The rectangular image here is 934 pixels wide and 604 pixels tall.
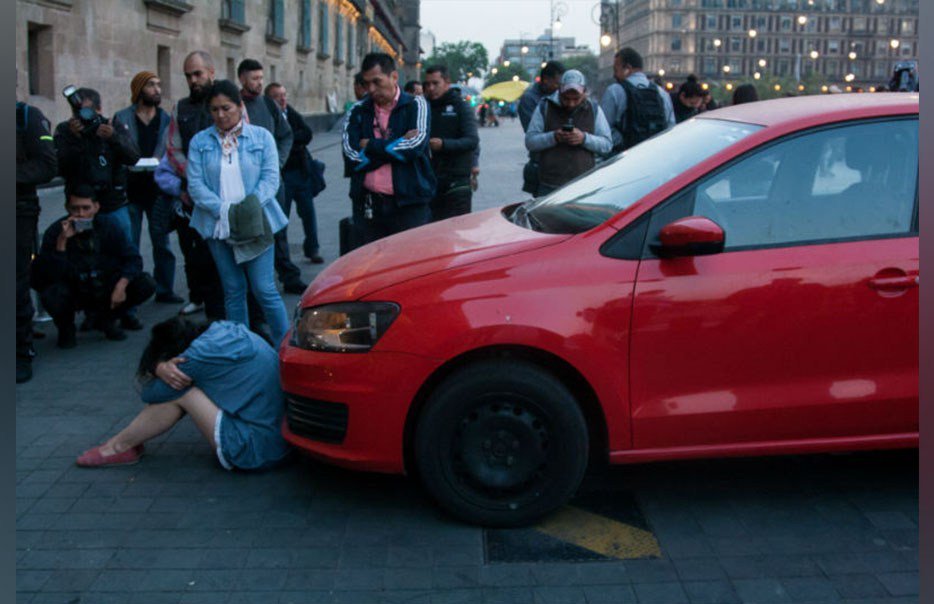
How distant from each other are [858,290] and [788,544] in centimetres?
105

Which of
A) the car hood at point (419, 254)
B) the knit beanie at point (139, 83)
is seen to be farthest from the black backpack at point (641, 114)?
the car hood at point (419, 254)

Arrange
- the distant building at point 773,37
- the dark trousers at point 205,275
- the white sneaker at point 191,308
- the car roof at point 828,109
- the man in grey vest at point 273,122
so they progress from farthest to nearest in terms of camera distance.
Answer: the distant building at point 773,37, the white sneaker at point 191,308, the man in grey vest at point 273,122, the dark trousers at point 205,275, the car roof at point 828,109

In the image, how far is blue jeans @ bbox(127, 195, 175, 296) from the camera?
890 cm

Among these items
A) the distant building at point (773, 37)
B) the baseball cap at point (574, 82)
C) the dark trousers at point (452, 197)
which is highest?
the distant building at point (773, 37)

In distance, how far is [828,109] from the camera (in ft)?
15.1

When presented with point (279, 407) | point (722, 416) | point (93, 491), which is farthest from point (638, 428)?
point (93, 491)

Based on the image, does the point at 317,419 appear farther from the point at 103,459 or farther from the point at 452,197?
the point at 452,197

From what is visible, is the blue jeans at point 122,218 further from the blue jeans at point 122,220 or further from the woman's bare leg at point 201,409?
the woman's bare leg at point 201,409

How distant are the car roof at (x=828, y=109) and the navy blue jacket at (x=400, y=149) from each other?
2737mm

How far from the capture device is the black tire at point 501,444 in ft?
13.9

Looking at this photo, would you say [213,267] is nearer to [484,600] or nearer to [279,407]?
[279,407]

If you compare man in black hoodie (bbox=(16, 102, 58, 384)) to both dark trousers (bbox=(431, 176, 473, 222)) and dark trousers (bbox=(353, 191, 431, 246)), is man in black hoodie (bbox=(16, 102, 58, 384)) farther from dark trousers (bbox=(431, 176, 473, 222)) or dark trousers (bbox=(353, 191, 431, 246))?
dark trousers (bbox=(431, 176, 473, 222))

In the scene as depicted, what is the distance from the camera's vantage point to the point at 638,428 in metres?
4.30

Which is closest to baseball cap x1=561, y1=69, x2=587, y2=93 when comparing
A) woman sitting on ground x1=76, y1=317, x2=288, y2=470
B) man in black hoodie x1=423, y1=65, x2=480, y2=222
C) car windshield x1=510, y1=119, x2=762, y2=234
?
→ man in black hoodie x1=423, y1=65, x2=480, y2=222
